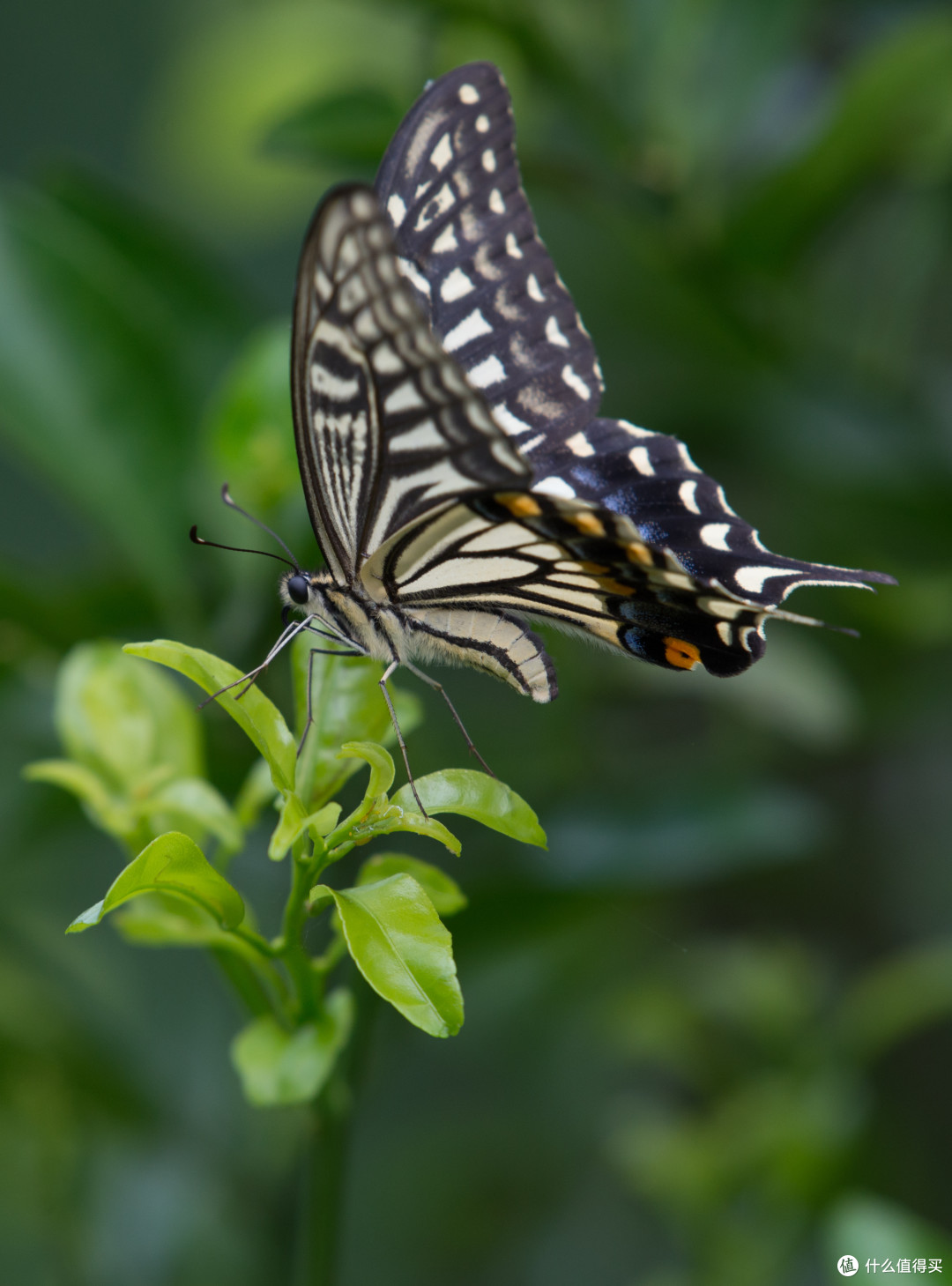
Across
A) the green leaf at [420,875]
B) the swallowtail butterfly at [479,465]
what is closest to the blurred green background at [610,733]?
the swallowtail butterfly at [479,465]

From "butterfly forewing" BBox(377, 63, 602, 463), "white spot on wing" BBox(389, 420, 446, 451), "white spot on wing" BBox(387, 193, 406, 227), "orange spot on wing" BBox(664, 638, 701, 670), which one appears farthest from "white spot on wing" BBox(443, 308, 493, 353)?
"orange spot on wing" BBox(664, 638, 701, 670)

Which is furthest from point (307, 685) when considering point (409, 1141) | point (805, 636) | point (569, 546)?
point (409, 1141)

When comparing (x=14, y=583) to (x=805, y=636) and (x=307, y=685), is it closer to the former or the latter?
(x=307, y=685)

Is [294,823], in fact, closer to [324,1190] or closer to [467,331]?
[324,1190]

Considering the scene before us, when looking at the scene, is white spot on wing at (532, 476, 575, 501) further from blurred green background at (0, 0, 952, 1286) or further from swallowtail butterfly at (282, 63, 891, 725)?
blurred green background at (0, 0, 952, 1286)

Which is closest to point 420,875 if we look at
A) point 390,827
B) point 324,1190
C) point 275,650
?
point 390,827
